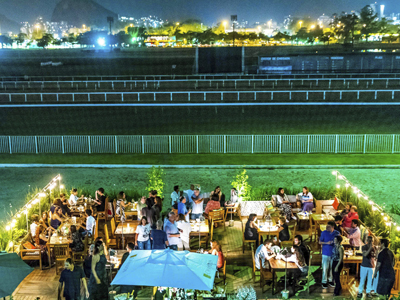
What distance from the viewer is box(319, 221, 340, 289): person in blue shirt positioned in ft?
24.7

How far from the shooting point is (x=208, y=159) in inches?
701

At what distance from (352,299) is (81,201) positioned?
7.02m

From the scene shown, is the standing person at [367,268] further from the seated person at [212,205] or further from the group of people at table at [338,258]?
the seated person at [212,205]

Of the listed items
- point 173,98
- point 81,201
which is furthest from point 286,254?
point 173,98

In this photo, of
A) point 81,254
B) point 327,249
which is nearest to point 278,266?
point 327,249

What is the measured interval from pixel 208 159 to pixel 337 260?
10.7m

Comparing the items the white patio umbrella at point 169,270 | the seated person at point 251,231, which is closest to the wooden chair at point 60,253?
the white patio umbrella at point 169,270

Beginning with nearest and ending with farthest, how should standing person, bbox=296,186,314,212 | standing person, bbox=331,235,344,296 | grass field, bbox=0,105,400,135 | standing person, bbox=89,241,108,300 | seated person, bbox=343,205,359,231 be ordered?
standing person, bbox=89,241,108,300 → standing person, bbox=331,235,344,296 → seated person, bbox=343,205,359,231 → standing person, bbox=296,186,314,212 → grass field, bbox=0,105,400,135

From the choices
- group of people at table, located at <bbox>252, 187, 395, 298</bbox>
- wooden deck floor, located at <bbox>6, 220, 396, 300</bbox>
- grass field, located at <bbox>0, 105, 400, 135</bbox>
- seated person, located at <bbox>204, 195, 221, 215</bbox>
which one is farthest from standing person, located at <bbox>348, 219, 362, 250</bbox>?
grass field, located at <bbox>0, 105, 400, 135</bbox>

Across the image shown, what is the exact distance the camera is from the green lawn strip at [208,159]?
56.4 ft

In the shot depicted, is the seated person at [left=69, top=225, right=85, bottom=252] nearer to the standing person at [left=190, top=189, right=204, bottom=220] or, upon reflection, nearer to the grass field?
the standing person at [left=190, top=189, right=204, bottom=220]

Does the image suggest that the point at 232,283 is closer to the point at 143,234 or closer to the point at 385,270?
the point at 143,234

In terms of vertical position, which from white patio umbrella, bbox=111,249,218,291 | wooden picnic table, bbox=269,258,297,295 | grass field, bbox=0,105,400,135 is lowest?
wooden picnic table, bbox=269,258,297,295

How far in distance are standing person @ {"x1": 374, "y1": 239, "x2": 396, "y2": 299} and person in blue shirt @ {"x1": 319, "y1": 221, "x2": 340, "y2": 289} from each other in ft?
2.73
